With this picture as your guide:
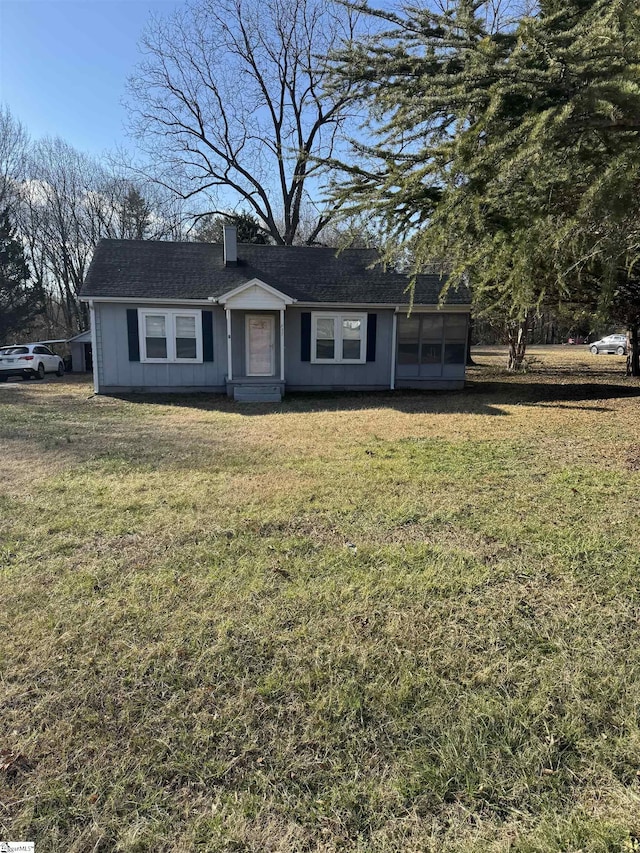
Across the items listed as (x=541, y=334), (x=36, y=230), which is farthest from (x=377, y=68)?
(x=541, y=334)

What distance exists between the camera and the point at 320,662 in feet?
8.14

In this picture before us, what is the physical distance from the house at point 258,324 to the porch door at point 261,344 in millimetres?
28

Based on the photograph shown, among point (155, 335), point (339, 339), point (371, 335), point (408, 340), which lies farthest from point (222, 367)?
point (408, 340)

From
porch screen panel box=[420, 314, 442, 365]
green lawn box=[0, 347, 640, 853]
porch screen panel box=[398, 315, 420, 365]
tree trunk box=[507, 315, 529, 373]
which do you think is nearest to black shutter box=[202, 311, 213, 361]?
porch screen panel box=[398, 315, 420, 365]

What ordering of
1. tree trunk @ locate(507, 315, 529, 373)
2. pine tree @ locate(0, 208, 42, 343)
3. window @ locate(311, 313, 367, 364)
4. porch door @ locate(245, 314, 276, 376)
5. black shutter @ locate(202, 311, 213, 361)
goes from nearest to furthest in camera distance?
black shutter @ locate(202, 311, 213, 361) → porch door @ locate(245, 314, 276, 376) → window @ locate(311, 313, 367, 364) → tree trunk @ locate(507, 315, 529, 373) → pine tree @ locate(0, 208, 42, 343)

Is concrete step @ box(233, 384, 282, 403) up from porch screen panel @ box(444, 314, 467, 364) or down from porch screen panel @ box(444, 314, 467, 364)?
down

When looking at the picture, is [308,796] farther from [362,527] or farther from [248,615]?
[362,527]

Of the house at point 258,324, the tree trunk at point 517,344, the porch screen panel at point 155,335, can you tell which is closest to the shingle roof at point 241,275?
the house at point 258,324

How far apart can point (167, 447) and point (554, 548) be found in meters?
5.26

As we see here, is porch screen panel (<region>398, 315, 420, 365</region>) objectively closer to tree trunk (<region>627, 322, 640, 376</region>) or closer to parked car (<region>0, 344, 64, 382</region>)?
tree trunk (<region>627, 322, 640, 376</region>)

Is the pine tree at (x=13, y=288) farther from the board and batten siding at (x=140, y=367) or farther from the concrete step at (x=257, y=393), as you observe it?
the concrete step at (x=257, y=393)

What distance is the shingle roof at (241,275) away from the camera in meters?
13.2

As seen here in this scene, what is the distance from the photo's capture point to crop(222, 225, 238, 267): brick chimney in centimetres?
1430

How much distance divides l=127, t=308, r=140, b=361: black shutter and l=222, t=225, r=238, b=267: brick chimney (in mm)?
3209
